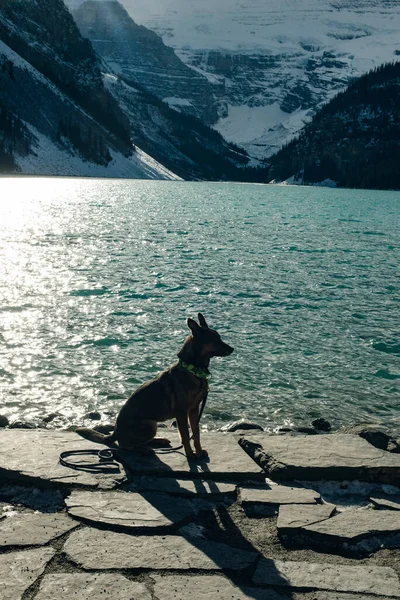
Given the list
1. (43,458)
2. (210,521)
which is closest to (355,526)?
(210,521)

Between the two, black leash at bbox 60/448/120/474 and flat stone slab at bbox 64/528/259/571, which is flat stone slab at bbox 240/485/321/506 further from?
black leash at bbox 60/448/120/474

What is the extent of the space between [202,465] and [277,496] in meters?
1.19

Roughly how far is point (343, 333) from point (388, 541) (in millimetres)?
12926

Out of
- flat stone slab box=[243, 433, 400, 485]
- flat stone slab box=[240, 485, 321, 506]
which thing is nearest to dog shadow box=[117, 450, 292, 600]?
flat stone slab box=[240, 485, 321, 506]

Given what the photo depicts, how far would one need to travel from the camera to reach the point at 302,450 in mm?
9688

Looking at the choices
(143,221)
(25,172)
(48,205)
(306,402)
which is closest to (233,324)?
(306,402)

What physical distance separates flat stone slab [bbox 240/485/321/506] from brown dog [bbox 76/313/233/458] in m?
1.12

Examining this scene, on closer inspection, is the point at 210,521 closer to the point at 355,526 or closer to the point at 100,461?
the point at 355,526

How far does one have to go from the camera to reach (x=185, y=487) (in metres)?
8.45

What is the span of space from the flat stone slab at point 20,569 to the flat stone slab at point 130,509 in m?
0.90

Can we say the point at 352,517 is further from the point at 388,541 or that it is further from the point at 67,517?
the point at 67,517

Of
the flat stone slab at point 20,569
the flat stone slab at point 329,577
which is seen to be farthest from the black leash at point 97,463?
the flat stone slab at point 329,577

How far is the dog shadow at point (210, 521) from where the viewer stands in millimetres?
6359

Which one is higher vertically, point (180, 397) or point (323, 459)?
point (180, 397)
